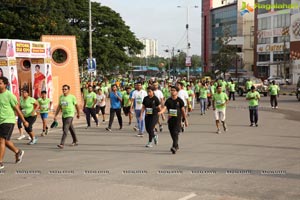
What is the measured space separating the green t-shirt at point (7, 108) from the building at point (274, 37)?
6127 centimetres

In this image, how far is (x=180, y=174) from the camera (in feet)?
28.3

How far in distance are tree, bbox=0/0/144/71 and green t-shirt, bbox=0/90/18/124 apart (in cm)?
2627

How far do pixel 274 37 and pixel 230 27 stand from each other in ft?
75.1

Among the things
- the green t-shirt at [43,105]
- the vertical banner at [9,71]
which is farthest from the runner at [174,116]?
the vertical banner at [9,71]

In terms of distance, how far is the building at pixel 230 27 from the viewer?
3856 inches

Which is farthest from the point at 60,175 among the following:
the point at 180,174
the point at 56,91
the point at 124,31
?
the point at 124,31

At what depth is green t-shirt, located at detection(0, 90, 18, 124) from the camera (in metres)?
9.39

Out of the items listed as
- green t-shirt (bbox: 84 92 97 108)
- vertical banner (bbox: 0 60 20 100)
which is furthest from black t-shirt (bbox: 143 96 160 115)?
vertical banner (bbox: 0 60 20 100)

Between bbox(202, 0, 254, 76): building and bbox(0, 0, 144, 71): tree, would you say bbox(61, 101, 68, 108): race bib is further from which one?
bbox(202, 0, 254, 76): building

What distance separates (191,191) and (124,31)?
159 ft

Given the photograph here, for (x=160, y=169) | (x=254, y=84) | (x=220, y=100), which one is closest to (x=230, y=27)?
(x=254, y=84)

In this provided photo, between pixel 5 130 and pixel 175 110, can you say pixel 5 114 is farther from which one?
pixel 175 110

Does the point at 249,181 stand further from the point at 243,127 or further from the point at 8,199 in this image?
the point at 243,127

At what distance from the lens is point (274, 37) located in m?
80.3
